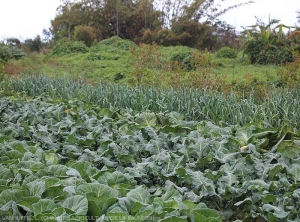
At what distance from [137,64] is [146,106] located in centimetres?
391

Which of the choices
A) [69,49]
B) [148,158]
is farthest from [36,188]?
[69,49]

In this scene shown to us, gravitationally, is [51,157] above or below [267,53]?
below

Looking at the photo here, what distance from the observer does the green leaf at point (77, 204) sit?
155cm

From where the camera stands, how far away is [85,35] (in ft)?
77.1

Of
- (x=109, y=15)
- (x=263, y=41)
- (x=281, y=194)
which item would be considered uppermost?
(x=109, y=15)

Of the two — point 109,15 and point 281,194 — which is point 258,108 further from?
point 109,15

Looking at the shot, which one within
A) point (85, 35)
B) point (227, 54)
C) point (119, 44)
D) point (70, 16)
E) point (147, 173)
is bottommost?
point (147, 173)

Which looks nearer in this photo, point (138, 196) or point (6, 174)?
point (138, 196)

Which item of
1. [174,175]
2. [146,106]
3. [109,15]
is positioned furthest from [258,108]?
[109,15]

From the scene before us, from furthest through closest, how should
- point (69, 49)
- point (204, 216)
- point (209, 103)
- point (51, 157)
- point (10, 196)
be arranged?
1. point (69, 49)
2. point (209, 103)
3. point (51, 157)
4. point (10, 196)
5. point (204, 216)

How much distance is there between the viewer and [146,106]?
14.5ft

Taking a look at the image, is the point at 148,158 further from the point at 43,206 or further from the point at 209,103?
the point at 209,103

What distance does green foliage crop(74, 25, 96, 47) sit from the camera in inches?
922

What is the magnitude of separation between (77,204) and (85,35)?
2278 centimetres
